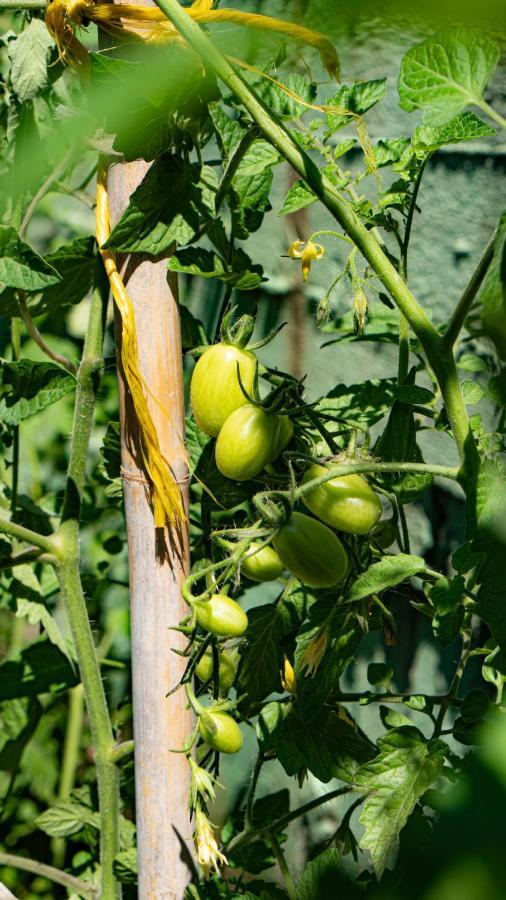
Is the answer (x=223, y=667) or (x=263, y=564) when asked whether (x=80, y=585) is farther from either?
(x=263, y=564)

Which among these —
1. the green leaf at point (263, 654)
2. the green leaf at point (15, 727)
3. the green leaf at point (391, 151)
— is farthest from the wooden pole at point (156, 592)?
the green leaf at point (15, 727)

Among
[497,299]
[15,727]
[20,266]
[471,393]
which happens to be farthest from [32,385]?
[15,727]

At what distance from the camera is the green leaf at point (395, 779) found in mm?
688

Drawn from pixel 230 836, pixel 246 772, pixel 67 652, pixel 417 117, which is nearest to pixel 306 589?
pixel 67 652

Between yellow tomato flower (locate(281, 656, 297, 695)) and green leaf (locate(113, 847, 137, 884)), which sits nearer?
yellow tomato flower (locate(281, 656, 297, 695))

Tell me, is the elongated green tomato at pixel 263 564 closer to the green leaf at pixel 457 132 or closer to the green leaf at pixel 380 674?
the green leaf at pixel 380 674

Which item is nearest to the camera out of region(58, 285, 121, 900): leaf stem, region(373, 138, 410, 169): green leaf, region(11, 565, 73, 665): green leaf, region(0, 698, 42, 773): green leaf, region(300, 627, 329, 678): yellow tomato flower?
region(300, 627, 329, 678): yellow tomato flower

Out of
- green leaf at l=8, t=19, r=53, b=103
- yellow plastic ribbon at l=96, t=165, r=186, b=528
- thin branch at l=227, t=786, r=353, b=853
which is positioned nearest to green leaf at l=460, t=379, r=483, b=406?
yellow plastic ribbon at l=96, t=165, r=186, b=528

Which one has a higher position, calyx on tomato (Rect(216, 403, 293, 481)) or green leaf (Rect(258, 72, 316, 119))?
green leaf (Rect(258, 72, 316, 119))

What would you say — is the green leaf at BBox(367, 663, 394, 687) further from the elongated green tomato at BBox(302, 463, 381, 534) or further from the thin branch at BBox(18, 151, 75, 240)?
the thin branch at BBox(18, 151, 75, 240)

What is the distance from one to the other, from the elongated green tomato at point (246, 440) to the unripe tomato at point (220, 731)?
0.78 feet

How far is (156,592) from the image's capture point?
2.92 feet

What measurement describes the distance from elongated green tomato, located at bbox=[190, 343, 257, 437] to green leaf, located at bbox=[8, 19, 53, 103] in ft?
1.21

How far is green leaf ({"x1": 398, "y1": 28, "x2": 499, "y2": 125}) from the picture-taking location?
50cm
